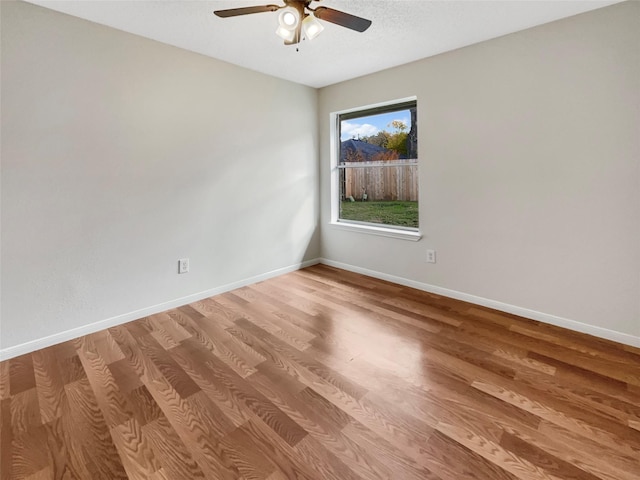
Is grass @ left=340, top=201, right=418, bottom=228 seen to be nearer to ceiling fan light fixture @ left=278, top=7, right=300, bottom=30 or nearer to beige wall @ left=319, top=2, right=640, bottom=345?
beige wall @ left=319, top=2, right=640, bottom=345

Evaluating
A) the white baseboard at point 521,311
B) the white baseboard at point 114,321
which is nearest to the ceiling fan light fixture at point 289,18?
the white baseboard at point 114,321

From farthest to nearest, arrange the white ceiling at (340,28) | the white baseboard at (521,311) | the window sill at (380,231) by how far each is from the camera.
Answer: the window sill at (380,231), the white baseboard at (521,311), the white ceiling at (340,28)

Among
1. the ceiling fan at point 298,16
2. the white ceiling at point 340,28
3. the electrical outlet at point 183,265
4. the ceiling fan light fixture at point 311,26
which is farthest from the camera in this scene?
the electrical outlet at point 183,265

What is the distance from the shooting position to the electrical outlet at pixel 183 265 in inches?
119

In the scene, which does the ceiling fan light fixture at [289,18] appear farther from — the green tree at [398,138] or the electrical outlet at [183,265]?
the electrical outlet at [183,265]

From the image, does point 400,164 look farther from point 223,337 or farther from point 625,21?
point 223,337

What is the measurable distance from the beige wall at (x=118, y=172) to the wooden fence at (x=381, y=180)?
3.63 ft

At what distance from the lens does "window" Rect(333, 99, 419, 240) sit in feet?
11.7

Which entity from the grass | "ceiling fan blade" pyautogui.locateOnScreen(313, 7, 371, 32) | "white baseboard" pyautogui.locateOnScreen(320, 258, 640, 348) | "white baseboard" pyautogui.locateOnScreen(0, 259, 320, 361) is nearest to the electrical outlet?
"white baseboard" pyautogui.locateOnScreen(0, 259, 320, 361)

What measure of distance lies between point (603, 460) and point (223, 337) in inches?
89.0

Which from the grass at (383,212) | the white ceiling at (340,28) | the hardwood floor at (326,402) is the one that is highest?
the white ceiling at (340,28)

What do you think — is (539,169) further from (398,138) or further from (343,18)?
(343,18)

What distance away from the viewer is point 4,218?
6.92 feet

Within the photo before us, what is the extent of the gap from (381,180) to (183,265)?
96.8 inches
